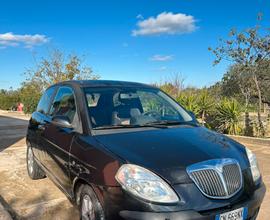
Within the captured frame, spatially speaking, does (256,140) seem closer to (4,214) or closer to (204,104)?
(204,104)

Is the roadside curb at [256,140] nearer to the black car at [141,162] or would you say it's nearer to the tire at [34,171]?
the black car at [141,162]

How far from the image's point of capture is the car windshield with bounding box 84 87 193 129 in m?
3.75

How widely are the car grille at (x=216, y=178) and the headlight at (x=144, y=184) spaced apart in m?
0.27

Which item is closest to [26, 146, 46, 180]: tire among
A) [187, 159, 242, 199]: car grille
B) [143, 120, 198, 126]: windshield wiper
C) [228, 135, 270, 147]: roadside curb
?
[143, 120, 198, 126]: windshield wiper

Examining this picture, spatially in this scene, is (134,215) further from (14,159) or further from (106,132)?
(14,159)

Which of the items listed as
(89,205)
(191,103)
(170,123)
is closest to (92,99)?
(170,123)

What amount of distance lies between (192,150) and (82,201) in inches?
50.9

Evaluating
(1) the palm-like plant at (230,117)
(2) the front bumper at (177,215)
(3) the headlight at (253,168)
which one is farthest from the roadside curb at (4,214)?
(1) the palm-like plant at (230,117)

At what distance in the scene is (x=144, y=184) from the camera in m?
2.66

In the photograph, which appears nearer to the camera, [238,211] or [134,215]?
[134,215]

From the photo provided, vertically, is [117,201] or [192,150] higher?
[192,150]

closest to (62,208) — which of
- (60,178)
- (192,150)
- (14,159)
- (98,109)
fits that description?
(60,178)

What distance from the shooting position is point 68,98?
438 centimetres

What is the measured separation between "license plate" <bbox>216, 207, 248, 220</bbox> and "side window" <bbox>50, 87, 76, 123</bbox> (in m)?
2.12
